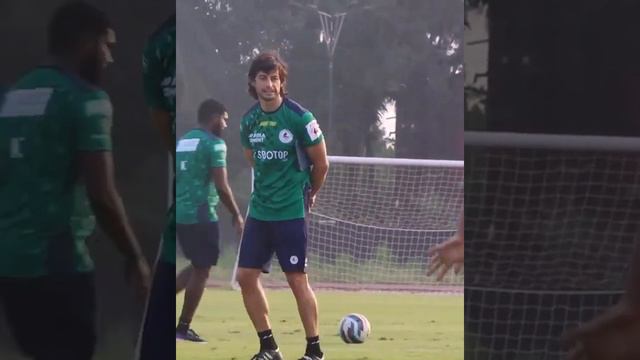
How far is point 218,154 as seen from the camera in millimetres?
2031

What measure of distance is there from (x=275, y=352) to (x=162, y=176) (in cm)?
47

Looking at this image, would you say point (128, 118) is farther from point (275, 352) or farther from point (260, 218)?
point (275, 352)

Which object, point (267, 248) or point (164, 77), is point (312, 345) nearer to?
point (267, 248)

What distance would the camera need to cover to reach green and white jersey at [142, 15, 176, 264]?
2000 mm

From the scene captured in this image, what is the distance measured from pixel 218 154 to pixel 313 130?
0.74ft

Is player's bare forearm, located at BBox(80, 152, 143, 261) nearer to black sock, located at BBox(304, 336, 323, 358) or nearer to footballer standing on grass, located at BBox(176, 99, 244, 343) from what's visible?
footballer standing on grass, located at BBox(176, 99, 244, 343)

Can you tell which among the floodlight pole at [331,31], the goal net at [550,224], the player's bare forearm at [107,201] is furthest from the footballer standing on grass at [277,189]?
the goal net at [550,224]

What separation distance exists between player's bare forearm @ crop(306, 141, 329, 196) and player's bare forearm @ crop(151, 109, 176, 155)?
0.32 m

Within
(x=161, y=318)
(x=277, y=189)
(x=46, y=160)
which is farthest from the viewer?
(x=277, y=189)

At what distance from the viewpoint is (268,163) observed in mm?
2166

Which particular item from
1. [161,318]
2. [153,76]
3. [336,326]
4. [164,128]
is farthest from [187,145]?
[336,326]

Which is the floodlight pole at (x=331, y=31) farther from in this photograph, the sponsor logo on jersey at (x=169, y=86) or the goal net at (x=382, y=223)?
the sponsor logo on jersey at (x=169, y=86)

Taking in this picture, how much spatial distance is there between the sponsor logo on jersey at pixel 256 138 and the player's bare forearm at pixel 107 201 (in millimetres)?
327

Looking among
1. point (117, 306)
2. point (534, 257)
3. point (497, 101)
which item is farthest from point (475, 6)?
point (117, 306)
